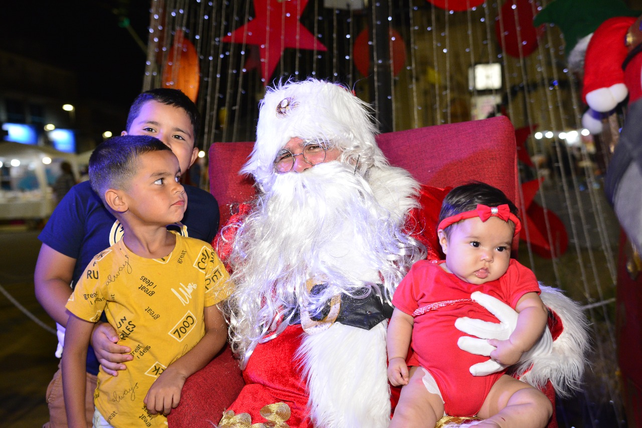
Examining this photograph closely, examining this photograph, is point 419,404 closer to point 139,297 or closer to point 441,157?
point 139,297

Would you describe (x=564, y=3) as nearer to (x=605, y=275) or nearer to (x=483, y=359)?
(x=483, y=359)

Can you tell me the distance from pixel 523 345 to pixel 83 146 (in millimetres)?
14253

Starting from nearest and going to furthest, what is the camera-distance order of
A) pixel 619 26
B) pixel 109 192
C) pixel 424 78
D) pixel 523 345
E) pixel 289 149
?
pixel 523 345, pixel 109 192, pixel 289 149, pixel 619 26, pixel 424 78

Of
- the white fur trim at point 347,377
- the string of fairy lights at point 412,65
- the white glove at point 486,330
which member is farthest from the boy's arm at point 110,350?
the string of fairy lights at point 412,65

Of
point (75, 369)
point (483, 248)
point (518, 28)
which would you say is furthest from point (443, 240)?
point (518, 28)

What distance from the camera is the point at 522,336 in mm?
1217

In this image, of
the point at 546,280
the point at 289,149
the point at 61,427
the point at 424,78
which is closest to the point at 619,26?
the point at 289,149

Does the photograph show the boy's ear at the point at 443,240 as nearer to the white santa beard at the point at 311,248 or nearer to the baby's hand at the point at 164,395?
the white santa beard at the point at 311,248

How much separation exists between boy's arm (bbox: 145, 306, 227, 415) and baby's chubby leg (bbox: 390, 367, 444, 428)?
0.57 meters

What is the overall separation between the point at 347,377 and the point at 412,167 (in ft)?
3.21

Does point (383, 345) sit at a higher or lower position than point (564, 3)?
lower

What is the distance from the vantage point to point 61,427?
5.15ft

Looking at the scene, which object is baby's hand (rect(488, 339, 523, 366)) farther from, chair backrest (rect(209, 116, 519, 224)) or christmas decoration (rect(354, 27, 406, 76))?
christmas decoration (rect(354, 27, 406, 76))

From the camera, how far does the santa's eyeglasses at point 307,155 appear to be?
68.3 inches
